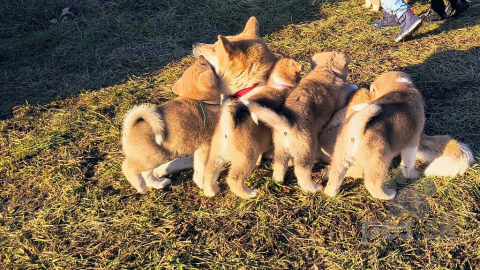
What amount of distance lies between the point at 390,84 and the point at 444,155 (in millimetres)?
920

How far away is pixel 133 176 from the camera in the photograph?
4027 mm

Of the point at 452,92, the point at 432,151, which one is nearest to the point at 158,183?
the point at 432,151

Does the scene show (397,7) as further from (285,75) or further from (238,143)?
(238,143)

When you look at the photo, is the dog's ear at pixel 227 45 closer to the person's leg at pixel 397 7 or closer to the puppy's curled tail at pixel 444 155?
the puppy's curled tail at pixel 444 155

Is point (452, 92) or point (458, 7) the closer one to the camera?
point (452, 92)

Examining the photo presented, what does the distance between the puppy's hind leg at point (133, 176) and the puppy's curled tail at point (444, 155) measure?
2.89m

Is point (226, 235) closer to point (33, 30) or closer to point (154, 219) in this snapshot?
point (154, 219)

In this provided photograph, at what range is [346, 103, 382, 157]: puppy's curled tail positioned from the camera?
141 inches

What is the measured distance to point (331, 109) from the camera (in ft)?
14.2

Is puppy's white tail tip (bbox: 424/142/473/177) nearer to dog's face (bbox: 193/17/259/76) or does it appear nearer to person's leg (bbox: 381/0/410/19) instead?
dog's face (bbox: 193/17/259/76)

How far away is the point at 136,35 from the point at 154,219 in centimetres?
458

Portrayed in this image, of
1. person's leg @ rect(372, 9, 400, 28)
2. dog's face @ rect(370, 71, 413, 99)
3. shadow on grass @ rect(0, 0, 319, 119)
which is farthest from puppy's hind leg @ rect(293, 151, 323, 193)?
person's leg @ rect(372, 9, 400, 28)

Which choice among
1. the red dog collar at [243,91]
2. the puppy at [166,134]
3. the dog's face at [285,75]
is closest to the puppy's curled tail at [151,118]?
the puppy at [166,134]

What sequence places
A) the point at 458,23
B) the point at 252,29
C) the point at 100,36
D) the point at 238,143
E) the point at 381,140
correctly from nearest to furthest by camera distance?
the point at 381,140 → the point at 238,143 → the point at 252,29 → the point at 458,23 → the point at 100,36
